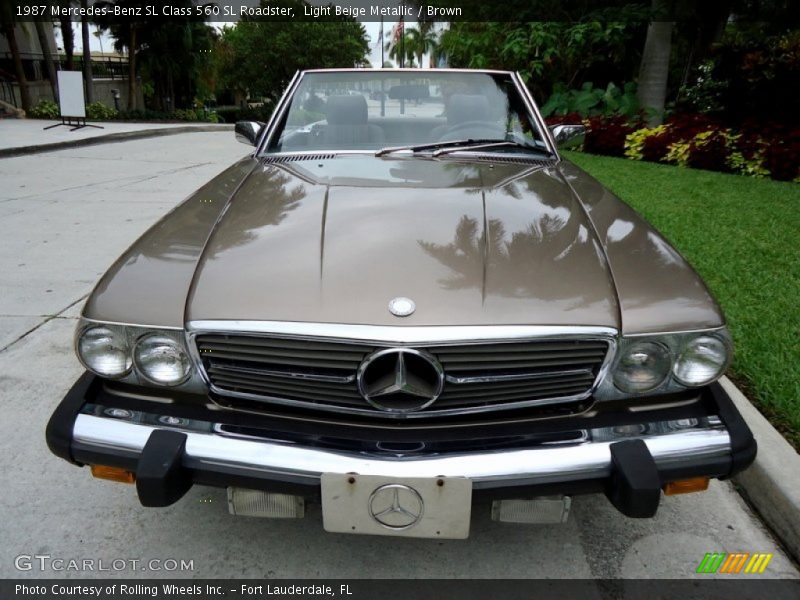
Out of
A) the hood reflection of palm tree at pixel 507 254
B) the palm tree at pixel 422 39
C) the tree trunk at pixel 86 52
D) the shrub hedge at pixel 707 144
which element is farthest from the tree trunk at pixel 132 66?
the hood reflection of palm tree at pixel 507 254

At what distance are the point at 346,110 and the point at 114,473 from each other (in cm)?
213

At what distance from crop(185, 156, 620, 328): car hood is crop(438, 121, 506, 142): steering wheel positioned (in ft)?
1.96

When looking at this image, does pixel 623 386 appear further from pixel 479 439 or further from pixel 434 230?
pixel 434 230

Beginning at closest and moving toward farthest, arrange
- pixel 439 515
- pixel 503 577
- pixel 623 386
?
1. pixel 439 515
2. pixel 623 386
3. pixel 503 577

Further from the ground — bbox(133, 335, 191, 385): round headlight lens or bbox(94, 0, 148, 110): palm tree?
bbox(94, 0, 148, 110): palm tree

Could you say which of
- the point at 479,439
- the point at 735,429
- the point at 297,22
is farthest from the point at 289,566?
the point at 297,22

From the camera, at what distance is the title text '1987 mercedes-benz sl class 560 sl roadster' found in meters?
1.56

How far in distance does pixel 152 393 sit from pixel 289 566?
703 millimetres

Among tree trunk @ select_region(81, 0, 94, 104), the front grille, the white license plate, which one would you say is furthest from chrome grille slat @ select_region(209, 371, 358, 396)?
tree trunk @ select_region(81, 0, 94, 104)

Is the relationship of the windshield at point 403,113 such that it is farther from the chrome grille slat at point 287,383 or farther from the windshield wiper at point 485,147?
the chrome grille slat at point 287,383

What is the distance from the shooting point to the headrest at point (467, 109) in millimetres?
3152

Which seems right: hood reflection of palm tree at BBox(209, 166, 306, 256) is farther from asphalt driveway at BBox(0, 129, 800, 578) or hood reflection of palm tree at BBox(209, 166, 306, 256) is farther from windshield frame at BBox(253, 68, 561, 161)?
asphalt driveway at BBox(0, 129, 800, 578)

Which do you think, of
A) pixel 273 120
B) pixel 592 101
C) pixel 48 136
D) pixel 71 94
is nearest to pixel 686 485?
pixel 273 120

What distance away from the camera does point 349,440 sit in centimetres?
161
